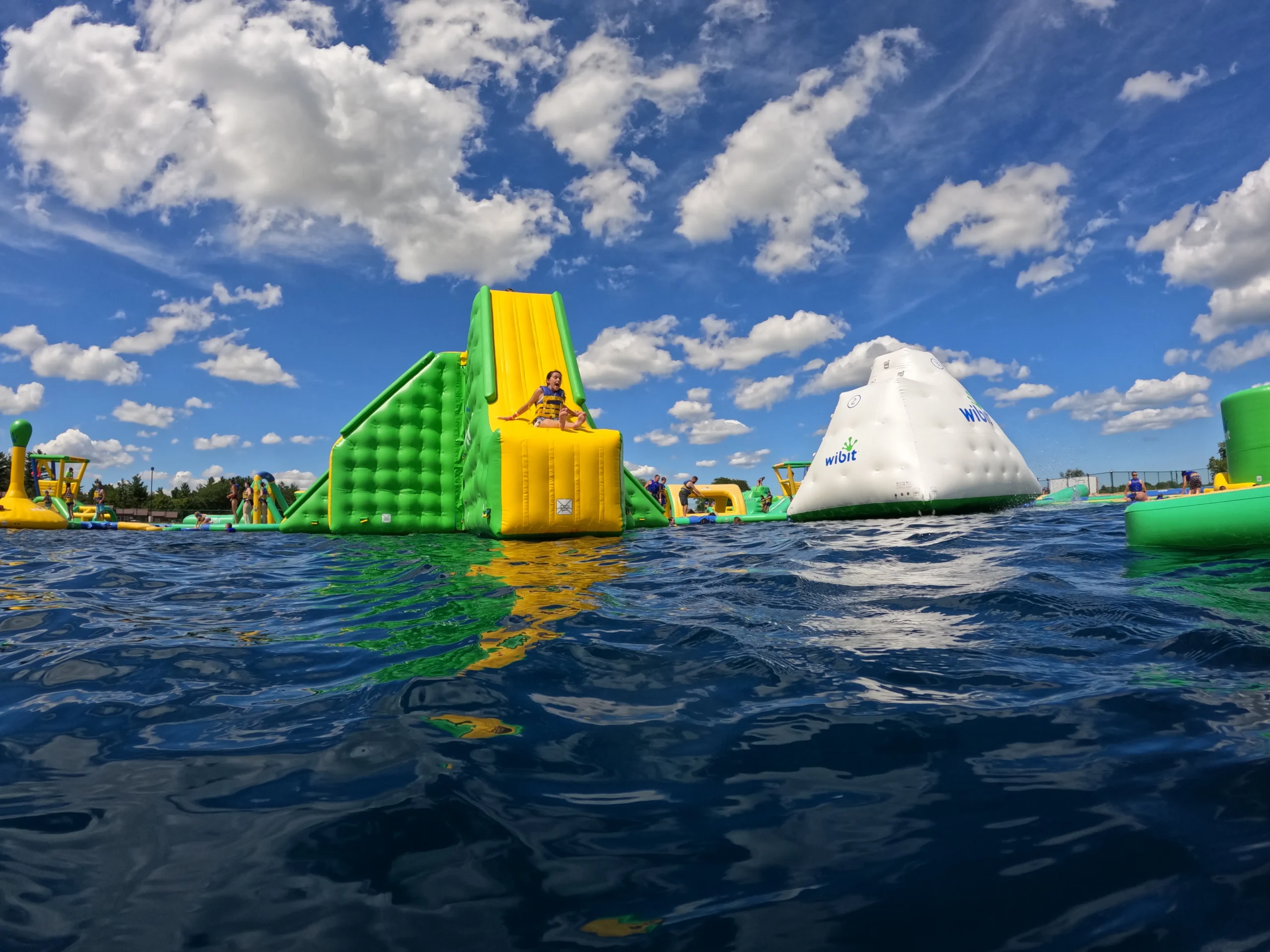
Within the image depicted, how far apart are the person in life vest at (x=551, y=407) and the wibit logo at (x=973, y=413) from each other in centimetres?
510

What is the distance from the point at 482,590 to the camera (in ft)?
12.2

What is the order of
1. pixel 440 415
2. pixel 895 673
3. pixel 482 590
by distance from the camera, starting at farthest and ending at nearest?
1. pixel 440 415
2. pixel 482 590
3. pixel 895 673

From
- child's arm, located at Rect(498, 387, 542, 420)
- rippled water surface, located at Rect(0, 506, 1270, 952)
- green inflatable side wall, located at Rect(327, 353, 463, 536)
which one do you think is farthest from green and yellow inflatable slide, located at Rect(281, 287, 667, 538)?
rippled water surface, located at Rect(0, 506, 1270, 952)

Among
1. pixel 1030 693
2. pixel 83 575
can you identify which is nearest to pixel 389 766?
pixel 1030 693

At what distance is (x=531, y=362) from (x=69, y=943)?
9044mm

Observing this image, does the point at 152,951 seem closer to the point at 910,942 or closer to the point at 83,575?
the point at 910,942

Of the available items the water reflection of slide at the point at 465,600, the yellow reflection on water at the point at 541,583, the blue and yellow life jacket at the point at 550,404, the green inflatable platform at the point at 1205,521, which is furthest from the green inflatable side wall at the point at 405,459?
the green inflatable platform at the point at 1205,521

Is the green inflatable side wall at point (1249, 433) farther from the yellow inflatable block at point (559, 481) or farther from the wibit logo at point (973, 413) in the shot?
the yellow inflatable block at point (559, 481)

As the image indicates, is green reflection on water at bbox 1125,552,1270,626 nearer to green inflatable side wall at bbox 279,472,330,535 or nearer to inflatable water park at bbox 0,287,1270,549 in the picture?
inflatable water park at bbox 0,287,1270,549

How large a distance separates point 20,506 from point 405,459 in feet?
29.3

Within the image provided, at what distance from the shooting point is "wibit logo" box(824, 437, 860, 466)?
945cm

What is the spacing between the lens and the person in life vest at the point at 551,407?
8.31 metres

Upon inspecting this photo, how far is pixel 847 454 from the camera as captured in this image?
9.55m

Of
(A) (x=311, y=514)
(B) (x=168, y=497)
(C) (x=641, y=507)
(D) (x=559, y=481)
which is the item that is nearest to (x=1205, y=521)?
(D) (x=559, y=481)
